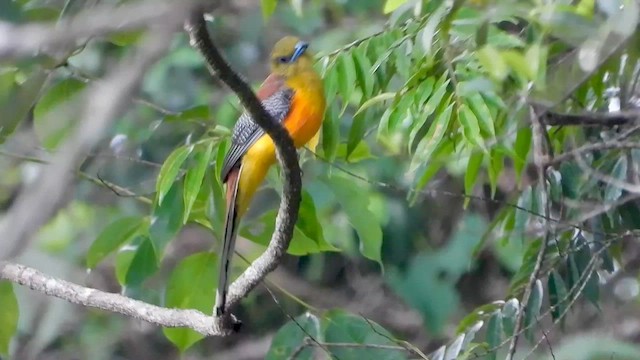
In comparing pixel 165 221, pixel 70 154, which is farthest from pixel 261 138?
pixel 70 154

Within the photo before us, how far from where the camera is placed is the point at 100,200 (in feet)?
15.7

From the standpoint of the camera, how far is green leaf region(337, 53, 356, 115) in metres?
2.38

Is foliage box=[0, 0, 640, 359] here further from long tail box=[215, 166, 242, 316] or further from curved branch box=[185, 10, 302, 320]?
curved branch box=[185, 10, 302, 320]

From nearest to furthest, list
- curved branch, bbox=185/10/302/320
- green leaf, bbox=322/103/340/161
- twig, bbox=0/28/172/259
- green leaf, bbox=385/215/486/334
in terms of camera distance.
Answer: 1. twig, bbox=0/28/172/259
2. curved branch, bbox=185/10/302/320
3. green leaf, bbox=322/103/340/161
4. green leaf, bbox=385/215/486/334

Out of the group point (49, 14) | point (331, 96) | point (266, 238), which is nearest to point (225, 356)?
point (266, 238)

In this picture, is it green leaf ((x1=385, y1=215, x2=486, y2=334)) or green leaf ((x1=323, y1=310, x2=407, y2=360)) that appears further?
green leaf ((x1=385, y1=215, x2=486, y2=334))

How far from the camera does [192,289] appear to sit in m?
2.73

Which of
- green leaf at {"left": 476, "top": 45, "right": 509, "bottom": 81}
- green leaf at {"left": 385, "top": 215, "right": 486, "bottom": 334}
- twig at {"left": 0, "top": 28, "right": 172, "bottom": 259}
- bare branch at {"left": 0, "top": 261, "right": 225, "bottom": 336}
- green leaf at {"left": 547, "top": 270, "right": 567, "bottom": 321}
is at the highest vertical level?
twig at {"left": 0, "top": 28, "right": 172, "bottom": 259}

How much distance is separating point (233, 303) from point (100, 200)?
103 inches

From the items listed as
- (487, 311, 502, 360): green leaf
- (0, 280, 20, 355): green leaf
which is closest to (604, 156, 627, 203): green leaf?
(487, 311, 502, 360): green leaf

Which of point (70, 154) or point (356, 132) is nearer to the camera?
point (70, 154)

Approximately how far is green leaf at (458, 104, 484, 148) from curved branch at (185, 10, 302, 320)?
12.9 inches

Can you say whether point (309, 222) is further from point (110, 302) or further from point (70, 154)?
point (70, 154)

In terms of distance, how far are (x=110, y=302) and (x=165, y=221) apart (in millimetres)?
227
